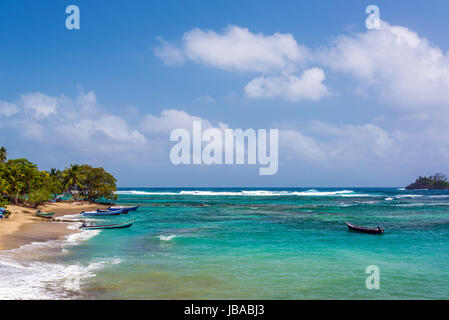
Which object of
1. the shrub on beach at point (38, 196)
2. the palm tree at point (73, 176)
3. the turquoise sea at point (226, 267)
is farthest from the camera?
the palm tree at point (73, 176)

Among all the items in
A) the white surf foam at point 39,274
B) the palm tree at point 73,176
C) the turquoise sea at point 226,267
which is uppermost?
the palm tree at point 73,176

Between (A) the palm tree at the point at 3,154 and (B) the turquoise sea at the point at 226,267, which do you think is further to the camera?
(A) the palm tree at the point at 3,154

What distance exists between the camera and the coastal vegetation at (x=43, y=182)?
4712cm

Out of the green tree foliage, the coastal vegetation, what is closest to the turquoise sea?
the coastal vegetation

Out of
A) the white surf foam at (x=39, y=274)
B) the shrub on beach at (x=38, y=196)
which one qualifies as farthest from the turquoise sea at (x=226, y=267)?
the shrub on beach at (x=38, y=196)

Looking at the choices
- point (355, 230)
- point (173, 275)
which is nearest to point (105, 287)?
point (173, 275)

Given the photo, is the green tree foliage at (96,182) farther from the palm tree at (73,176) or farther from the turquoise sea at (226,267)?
the turquoise sea at (226,267)

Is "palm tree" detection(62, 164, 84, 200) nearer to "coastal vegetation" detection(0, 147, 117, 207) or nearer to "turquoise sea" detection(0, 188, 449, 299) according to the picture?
"coastal vegetation" detection(0, 147, 117, 207)

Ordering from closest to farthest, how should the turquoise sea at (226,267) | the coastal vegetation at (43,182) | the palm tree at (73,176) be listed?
the turquoise sea at (226,267)
the coastal vegetation at (43,182)
the palm tree at (73,176)

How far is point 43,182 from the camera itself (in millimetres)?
56000

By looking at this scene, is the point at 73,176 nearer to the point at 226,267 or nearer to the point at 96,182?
the point at 96,182

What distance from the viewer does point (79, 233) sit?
2869 centimetres

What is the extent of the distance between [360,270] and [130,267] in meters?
11.8
